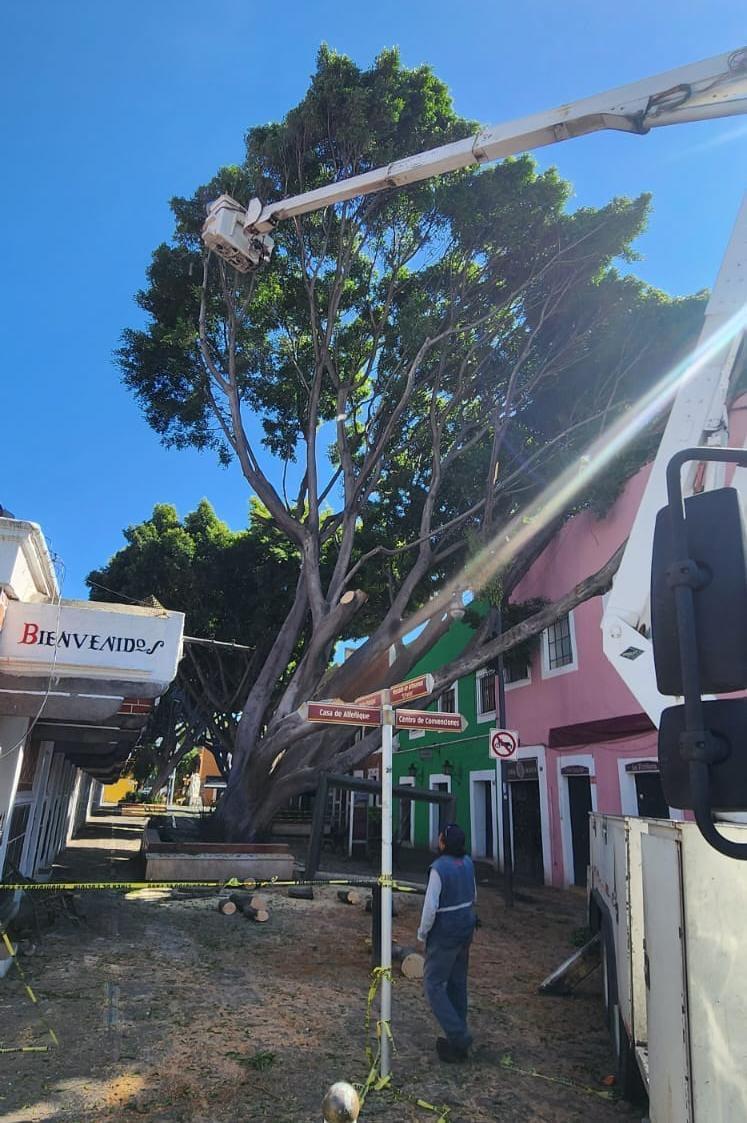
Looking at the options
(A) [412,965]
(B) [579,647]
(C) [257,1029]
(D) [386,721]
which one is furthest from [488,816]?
(D) [386,721]

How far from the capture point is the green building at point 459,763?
19.2 m

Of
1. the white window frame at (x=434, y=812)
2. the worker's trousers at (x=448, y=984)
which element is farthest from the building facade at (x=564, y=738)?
the worker's trousers at (x=448, y=984)

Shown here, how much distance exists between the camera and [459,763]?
67.8ft

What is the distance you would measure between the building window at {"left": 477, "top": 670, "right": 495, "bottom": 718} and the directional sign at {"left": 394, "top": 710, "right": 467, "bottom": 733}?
533 inches

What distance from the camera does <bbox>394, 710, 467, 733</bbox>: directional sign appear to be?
551 centimetres

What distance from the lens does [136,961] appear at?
761cm

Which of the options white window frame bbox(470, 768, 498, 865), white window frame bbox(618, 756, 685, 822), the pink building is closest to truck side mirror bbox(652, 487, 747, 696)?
the pink building

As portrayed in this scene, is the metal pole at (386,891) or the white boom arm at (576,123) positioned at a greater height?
the white boom arm at (576,123)

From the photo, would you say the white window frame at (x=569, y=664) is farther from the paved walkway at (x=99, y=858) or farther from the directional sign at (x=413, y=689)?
the directional sign at (x=413, y=689)

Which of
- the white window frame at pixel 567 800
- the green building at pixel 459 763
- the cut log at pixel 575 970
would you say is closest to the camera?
the cut log at pixel 575 970

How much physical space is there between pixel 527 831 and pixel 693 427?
47.3 ft

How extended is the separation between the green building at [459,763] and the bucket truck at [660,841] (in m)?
11.9

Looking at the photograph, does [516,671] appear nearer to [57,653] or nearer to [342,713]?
[342,713]

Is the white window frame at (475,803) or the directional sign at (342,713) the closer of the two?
the directional sign at (342,713)
